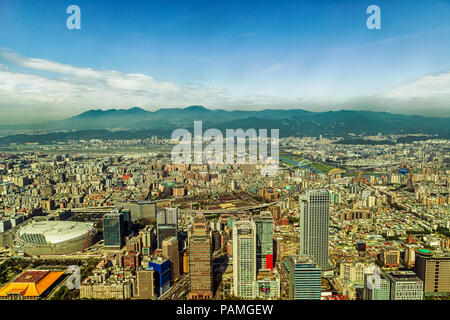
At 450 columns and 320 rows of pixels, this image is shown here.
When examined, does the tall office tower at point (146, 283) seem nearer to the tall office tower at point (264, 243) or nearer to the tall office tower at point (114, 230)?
the tall office tower at point (264, 243)

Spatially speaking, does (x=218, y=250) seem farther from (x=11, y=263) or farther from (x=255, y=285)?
(x=11, y=263)

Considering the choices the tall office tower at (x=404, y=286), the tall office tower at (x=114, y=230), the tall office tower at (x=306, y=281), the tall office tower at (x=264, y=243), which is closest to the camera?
the tall office tower at (x=404, y=286)

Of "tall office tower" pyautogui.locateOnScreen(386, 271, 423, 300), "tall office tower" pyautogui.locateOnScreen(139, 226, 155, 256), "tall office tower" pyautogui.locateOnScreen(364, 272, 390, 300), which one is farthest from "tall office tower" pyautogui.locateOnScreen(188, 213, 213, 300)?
"tall office tower" pyautogui.locateOnScreen(386, 271, 423, 300)

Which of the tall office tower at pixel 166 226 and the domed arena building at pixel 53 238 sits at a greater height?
the tall office tower at pixel 166 226

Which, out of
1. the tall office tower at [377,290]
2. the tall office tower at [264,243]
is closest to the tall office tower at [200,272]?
the tall office tower at [264,243]

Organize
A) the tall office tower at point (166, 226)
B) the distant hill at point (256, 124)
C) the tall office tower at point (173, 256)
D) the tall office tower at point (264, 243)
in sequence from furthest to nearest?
the distant hill at point (256, 124)
the tall office tower at point (166, 226)
the tall office tower at point (264, 243)
the tall office tower at point (173, 256)

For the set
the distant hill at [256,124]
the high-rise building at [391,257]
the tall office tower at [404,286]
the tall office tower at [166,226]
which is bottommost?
the high-rise building at [391,257]

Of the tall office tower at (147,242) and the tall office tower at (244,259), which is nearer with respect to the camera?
the tall office tower at (244,259)

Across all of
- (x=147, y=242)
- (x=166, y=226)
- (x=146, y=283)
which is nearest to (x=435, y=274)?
(x=146, y=283)
